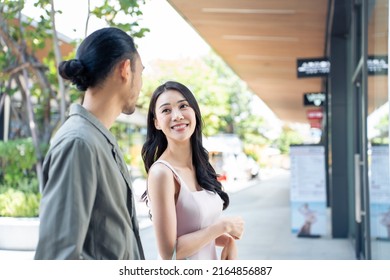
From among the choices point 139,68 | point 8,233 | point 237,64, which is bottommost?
point 8,233

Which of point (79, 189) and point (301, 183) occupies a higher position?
point (79, 189)

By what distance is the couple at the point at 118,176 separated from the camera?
1.04 meters

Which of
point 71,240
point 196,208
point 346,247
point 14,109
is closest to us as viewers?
point 71,240

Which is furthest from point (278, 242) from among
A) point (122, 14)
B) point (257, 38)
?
point (122, 14)

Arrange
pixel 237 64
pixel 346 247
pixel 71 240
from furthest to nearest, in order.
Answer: pixel 237 64 < pixel 346 247 < pixel 71 240

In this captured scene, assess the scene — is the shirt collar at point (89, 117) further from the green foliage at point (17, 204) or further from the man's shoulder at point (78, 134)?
the green foliage at point (17, 204)

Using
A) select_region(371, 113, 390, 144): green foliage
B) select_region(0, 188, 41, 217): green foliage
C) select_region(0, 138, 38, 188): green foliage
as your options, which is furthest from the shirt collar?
select_region(0, 138, 38, 188): green foliage

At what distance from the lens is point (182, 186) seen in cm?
151

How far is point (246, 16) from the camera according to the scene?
6363mm

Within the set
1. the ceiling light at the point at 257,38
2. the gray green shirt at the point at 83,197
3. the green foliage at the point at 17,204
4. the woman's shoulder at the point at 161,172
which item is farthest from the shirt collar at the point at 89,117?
the ceiling light at the point at 257,38

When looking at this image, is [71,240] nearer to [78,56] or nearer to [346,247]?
[78,56]

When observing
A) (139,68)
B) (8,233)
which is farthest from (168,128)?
(8,233)

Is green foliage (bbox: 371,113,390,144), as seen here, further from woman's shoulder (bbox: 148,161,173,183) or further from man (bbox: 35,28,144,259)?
man (bbox: 35,28,144,259)

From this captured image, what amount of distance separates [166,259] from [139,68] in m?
0.59
